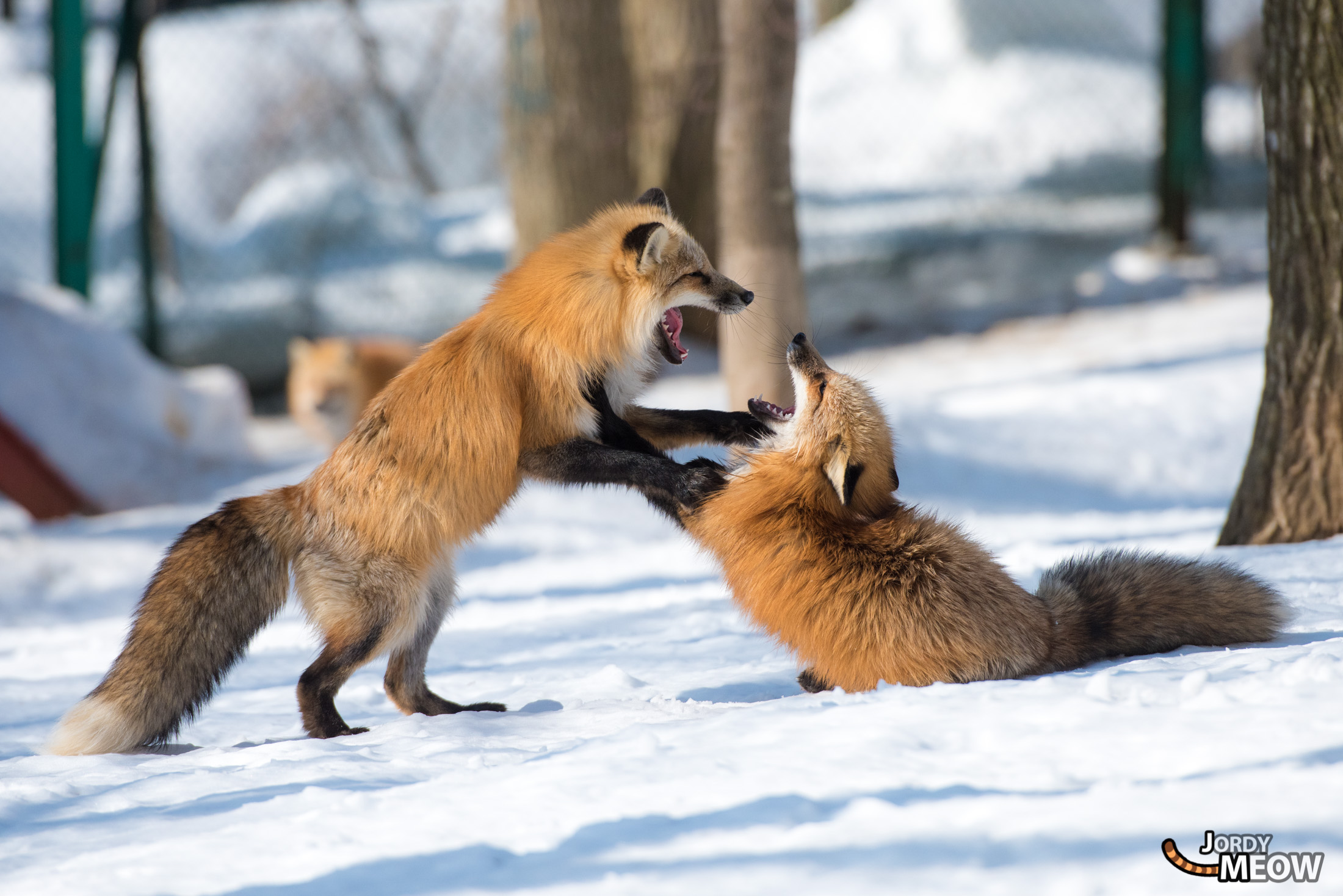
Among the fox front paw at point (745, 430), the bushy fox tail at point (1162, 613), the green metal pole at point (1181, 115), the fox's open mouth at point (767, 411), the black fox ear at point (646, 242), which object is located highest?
the green metal pole at point (1181, 115)

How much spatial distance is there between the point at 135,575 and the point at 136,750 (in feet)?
13.1

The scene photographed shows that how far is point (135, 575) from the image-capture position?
22.9 feet

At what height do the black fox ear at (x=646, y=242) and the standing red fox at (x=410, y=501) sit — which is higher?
the black fox ear at (x=646, y=242)

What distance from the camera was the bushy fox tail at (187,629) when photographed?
332 centimetres

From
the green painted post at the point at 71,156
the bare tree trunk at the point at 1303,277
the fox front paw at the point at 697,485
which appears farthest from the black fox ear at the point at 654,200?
the green painted post at the point at 71,156

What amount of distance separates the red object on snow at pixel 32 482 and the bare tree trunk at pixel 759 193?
185 inches

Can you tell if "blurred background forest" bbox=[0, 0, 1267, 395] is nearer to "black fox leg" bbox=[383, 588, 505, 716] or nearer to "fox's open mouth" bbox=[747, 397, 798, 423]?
"fox's open mouth" bbox=[747, 397, 798, 423]

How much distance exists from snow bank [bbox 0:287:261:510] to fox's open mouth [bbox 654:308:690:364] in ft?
18.5

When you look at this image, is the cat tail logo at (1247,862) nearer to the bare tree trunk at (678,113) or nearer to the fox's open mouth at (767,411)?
the fox's open mouth at (767,411)

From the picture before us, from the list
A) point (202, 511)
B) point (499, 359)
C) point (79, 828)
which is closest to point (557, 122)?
point (202, 511)

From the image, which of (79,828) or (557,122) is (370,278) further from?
(79,828)

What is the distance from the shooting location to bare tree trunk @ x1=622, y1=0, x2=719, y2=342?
962 centimetres

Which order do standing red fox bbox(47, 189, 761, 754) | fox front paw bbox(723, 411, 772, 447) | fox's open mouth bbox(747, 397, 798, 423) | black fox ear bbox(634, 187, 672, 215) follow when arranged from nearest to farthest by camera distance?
1. standing red fox bbox(47, 189, 761, 754)
2. fox's open mouth bbox(747, 397, 798, 423)
3. fox front paw bbox(723, 411, 772, 447)
4. black fox ear bbox(634, 187, 672, 215)

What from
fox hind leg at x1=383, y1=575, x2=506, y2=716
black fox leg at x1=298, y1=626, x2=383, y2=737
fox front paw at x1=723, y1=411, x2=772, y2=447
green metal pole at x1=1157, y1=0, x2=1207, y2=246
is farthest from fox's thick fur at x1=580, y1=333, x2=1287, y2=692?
green metal pole at x1=1157, y1=0, x2=1207, y2=246
